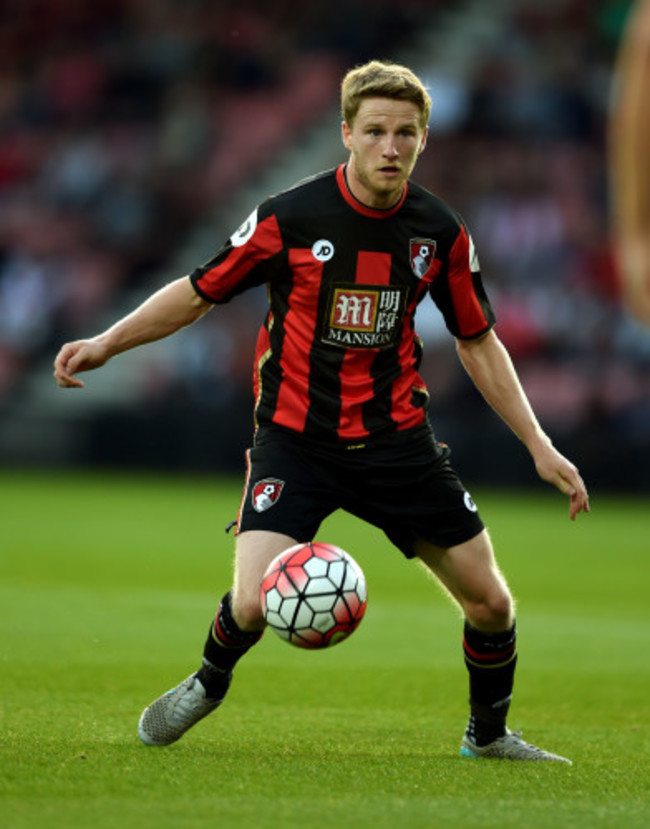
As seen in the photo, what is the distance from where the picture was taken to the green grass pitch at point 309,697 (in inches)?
174

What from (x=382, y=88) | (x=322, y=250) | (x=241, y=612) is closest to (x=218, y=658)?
(x=241, y=612)

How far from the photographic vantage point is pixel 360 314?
5.34m

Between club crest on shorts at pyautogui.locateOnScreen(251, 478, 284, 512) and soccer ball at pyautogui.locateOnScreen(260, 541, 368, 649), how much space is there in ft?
1.08

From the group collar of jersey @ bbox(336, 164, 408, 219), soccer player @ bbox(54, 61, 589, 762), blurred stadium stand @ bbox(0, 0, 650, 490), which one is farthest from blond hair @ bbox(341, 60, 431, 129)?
blurred stadium stand @ bbox(0, 0, 650, 490)

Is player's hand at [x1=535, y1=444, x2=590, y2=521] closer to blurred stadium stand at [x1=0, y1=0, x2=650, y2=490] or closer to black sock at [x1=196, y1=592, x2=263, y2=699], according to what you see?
black sock at [x1=196, y1=592, x2=263, y2=699]

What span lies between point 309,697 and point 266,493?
1.86 m

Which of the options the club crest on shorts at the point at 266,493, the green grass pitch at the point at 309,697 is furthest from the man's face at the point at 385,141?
the green grass pitch at the point at 309,697

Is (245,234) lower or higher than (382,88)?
lower

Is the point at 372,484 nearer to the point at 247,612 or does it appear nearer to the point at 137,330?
the point at 247,612

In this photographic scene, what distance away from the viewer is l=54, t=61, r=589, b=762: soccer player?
5.25 meters

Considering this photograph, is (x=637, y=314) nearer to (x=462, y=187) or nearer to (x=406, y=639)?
(x=406, y=639)

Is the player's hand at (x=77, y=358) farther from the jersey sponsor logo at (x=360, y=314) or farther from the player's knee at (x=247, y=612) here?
the player's knee at (x=247, y=612)

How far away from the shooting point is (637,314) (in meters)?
2.60

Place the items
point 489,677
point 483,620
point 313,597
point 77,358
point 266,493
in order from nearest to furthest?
point 313,597 → point 77,358 → point 266,493 → point 483,620 → point 489,677
